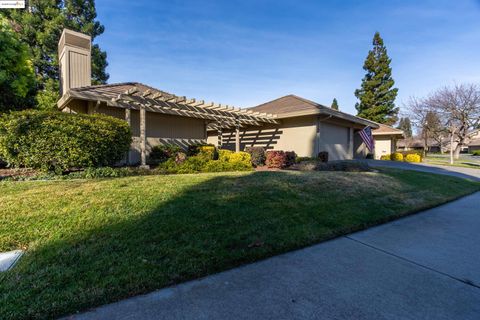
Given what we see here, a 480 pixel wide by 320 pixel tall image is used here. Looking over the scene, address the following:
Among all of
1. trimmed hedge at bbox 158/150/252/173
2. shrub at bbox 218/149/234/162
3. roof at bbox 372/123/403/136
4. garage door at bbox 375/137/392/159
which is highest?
roof at bbox 372/123/403/136

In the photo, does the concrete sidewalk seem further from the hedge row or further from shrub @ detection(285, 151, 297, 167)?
the hedge row

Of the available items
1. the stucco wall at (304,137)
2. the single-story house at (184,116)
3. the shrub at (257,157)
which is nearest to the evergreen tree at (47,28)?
the single-story house at (184,116)

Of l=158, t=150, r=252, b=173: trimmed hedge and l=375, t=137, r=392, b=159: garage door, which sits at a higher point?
l=375, t=137, r=392, b=159: garage door

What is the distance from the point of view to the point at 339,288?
2.31 m

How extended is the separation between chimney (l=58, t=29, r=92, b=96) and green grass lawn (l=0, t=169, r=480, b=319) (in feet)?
24.5

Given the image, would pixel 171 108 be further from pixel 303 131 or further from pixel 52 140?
pixel 303 131

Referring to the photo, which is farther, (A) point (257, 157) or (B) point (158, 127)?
(A) point (257, 157)

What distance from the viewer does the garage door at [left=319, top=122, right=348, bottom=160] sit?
545 inches

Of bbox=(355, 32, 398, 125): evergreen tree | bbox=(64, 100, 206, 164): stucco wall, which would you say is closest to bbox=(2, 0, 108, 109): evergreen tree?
bbox=(64, 100, 206, 164): stucco wall

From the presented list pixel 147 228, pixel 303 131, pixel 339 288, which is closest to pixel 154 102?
pixel 147 228

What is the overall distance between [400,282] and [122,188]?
4.63 meters

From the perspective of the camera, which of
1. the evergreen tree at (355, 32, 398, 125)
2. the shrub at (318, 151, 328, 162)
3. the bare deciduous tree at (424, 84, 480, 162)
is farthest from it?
the evergreen tree at (355, 32, 398, 125)

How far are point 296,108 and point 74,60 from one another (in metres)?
10.9

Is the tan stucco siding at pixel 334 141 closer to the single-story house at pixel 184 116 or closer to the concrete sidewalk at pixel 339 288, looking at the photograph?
the single-story house at pixel 184 116
